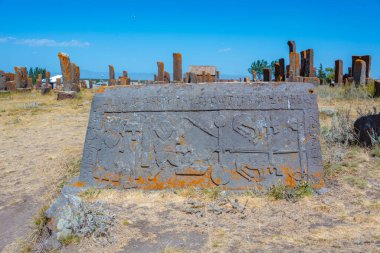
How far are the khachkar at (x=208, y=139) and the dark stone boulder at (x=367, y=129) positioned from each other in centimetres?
167

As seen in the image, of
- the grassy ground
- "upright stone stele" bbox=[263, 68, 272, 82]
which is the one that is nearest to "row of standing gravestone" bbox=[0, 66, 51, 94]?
"upright stone stele" bbox=[263, 68, 272, 82]

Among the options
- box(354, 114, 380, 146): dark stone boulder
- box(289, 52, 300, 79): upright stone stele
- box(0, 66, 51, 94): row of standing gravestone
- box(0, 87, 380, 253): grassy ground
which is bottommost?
box(0, 87, 380, 253): grassy ground

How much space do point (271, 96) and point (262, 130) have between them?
0.40 m

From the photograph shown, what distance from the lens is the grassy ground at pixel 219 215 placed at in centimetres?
325

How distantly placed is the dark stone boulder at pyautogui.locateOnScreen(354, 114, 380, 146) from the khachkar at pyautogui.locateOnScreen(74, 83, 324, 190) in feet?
5.47

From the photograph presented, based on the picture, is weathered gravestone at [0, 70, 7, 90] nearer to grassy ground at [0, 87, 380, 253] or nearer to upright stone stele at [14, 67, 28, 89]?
upright stone stele at [14, 67, 28, 89]

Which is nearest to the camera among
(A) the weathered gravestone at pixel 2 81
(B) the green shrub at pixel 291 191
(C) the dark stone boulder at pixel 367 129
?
(B) the green shrub at pixel 291 191

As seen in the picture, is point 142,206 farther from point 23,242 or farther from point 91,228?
point 23,242

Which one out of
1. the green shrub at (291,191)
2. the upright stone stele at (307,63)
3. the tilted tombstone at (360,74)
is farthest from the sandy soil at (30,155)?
the upright stone stele at (307,63)

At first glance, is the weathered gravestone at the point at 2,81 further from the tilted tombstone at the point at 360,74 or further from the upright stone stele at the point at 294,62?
the tilted tombstone at the point at 360,74

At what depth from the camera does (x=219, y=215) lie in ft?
12.6

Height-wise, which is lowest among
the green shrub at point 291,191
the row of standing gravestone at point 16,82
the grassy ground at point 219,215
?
the grassy ground at point 219,215

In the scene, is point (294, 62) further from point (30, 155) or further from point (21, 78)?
point (30, 155)

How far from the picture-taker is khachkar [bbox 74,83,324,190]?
4.50m
